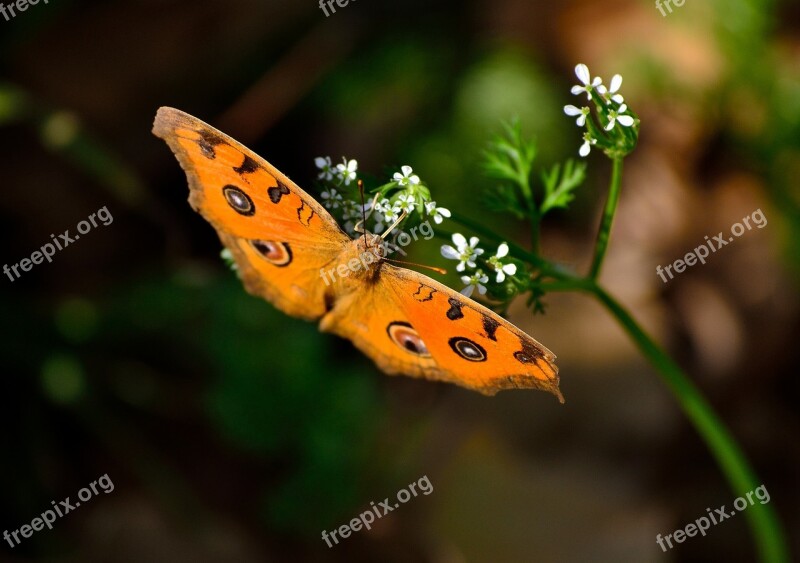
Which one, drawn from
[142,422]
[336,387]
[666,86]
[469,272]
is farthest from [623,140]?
[142,422]

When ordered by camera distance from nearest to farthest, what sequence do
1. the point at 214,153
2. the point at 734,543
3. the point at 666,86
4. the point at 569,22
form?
1. the point at 214,153
2. the point at 734,543
3. the point at 666,86
4. the point at 569,22

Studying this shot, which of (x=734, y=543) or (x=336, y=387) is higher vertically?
(x=336, y=387)

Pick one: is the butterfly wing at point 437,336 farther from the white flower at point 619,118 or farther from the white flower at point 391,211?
the white flower at point 619,118

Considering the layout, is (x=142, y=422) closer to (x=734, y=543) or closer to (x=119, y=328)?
(x=119, y=328)

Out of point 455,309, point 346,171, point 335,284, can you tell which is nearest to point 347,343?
point 335,284

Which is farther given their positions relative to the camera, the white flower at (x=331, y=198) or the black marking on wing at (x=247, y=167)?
the white flower at (x=331, y=198)

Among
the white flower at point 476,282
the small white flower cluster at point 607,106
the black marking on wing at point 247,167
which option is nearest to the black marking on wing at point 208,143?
the black marking on wing at point 247,167
